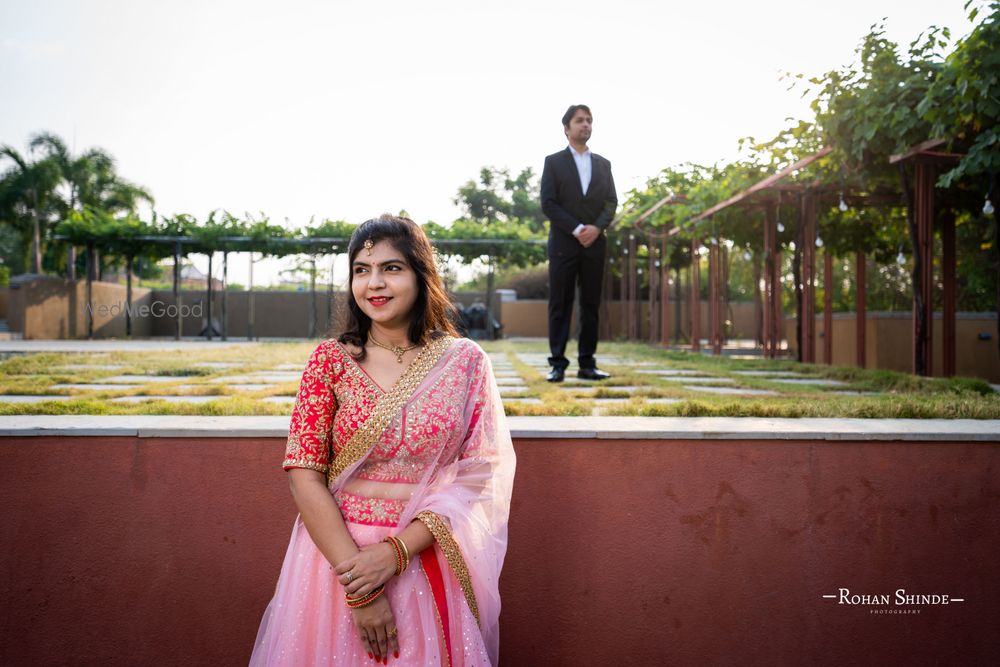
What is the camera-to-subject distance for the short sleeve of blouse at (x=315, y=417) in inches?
63.9

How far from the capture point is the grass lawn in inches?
102

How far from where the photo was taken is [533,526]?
2158 mm

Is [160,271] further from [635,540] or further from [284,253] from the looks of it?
[635,540]

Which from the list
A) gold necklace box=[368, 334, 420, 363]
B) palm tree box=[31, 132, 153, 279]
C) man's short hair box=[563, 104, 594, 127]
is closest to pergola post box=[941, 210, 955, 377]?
man's short hair box=[563, 104, 594, 127]

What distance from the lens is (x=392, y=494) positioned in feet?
5.41

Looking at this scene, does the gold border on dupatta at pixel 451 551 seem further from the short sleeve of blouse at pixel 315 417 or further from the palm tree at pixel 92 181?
the palm tree at pixel 92 181

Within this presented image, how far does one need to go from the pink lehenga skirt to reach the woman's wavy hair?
0.44 m

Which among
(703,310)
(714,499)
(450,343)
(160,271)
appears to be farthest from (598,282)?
(160,271)

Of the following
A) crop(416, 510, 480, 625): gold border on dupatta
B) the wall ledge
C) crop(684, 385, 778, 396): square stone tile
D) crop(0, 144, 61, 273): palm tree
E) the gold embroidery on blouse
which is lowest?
crop(416, 510, 480, 625): gold border on dupatta

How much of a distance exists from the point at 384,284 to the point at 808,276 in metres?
6.81

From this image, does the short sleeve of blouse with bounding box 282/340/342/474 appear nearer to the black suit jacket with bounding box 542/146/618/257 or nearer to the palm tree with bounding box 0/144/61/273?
the black suit jacket with bounding box 542/146/618/257

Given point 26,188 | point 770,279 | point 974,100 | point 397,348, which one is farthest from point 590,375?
point 26,188

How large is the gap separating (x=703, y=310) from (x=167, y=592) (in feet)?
73.4

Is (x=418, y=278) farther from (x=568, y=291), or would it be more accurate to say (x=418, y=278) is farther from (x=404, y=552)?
(x=568, y=291)
